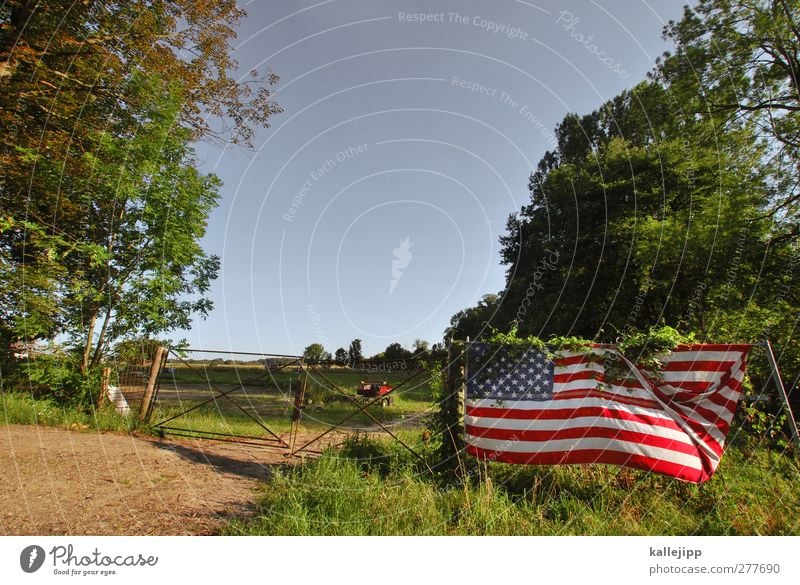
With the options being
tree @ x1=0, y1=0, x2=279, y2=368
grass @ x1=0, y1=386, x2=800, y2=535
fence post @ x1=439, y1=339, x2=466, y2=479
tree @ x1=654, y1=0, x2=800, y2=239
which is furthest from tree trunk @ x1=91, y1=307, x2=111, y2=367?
tree @ x1=654, y1=0, x2=800, y2=239

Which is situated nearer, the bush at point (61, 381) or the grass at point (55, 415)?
the grass at point (55, 415)

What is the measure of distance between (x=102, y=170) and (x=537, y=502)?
11.7 metres

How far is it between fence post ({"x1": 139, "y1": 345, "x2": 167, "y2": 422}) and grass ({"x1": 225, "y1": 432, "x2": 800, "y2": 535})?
5.35 metres

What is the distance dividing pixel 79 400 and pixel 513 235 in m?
29.3

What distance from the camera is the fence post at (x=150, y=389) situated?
28.6 feet

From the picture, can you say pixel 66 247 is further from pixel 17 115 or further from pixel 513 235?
pixel 513 235

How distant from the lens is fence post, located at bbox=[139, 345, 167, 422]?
8.72 m

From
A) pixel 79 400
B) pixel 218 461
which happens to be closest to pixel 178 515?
pixel 218 461

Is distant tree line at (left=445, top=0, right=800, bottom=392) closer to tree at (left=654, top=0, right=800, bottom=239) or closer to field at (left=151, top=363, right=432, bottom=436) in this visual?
tree at (left=654, top=0, right=800, bottom=239)

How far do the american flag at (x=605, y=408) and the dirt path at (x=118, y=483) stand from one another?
3.61m

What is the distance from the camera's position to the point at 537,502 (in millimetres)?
4773

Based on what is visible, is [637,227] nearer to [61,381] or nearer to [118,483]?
[118,483]

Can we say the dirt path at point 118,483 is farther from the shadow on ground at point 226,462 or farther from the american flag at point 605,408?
the american flag at point 605,408

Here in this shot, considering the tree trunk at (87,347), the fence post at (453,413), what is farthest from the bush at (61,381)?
the fence post at (453,413)
